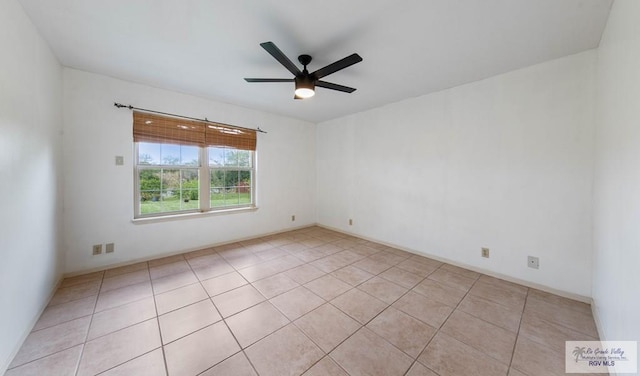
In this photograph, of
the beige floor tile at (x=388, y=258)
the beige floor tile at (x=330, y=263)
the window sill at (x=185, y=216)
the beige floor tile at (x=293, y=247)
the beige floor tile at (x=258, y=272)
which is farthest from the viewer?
the beige floor tile at (x=293, y=247)

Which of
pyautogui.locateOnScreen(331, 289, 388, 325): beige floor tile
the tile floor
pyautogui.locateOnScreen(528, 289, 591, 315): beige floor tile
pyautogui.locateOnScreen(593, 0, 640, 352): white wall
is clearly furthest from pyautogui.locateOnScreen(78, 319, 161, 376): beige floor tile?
pyautogui.locateOnScreen(528, 289, 591, 315): beige floor tile

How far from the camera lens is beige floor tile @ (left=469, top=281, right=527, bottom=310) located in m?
2.13

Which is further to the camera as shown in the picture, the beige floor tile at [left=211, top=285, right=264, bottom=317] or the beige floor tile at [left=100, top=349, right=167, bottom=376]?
the beige floor tile at [left=211, top=285, right=264, bottom=317]

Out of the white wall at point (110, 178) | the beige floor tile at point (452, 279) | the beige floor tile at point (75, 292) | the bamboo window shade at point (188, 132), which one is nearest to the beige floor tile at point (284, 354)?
the beige floor tile at point (452, 279)

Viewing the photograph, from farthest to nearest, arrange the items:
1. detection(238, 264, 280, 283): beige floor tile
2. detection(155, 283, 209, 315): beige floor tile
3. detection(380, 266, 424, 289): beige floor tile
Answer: detection(238, 264, 280, 283): beige floor tile, detection(380, 266, 424, 289): beige floor tile, detection(155, 283, 209, 315): beige floor tile

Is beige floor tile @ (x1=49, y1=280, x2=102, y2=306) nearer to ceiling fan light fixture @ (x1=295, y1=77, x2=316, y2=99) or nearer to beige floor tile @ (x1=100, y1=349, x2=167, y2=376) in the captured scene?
beige floor tile @ (x1=100, y1=349, x2=167, y2=376)

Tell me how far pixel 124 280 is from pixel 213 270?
95 cm

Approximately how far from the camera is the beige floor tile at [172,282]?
2.37m

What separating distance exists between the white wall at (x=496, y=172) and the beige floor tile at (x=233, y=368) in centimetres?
283

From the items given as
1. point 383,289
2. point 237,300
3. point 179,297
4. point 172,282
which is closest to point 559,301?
point 383,289

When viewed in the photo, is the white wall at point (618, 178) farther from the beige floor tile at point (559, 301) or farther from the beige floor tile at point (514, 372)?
the beige floor tile at point (514, 372)

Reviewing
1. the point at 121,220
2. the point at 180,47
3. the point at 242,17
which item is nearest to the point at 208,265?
the point at 121,220

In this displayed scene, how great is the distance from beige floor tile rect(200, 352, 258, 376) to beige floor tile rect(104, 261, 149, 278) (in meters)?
2.11

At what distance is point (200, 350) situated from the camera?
1549mm
